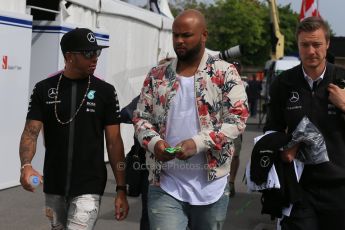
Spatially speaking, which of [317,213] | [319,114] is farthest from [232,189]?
[319,114]

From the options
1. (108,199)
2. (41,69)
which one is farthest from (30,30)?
(108,199)

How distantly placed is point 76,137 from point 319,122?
4.85 ft

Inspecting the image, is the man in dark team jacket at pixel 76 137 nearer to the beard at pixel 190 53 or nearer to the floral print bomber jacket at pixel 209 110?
the floral print bomber jacket at pixel 209 110

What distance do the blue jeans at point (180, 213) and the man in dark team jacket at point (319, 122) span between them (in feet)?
1.53

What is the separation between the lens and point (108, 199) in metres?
9.49

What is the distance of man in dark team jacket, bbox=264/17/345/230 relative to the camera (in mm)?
4047

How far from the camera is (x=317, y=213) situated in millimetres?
4094

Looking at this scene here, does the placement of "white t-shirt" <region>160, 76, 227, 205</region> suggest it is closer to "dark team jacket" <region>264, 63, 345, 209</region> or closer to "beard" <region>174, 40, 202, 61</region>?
"beard" <region>174, 40, 202, 61</region>

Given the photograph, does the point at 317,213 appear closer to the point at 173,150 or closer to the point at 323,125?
the point at 323,125

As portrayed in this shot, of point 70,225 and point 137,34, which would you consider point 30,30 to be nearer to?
point 137,34

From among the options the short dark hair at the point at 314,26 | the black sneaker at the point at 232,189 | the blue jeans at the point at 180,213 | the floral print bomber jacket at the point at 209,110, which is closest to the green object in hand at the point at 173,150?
the floral print bomber jacket at the point at 209,110

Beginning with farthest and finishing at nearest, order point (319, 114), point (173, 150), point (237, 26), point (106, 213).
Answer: point (237, 26) → point (106, 213) → point (319, 114) → point (173, 150)

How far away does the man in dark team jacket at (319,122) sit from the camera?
4.05 metres

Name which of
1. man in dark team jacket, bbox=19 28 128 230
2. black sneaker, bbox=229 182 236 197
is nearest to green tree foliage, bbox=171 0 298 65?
black sneaker, bbox=229 182 236 197
